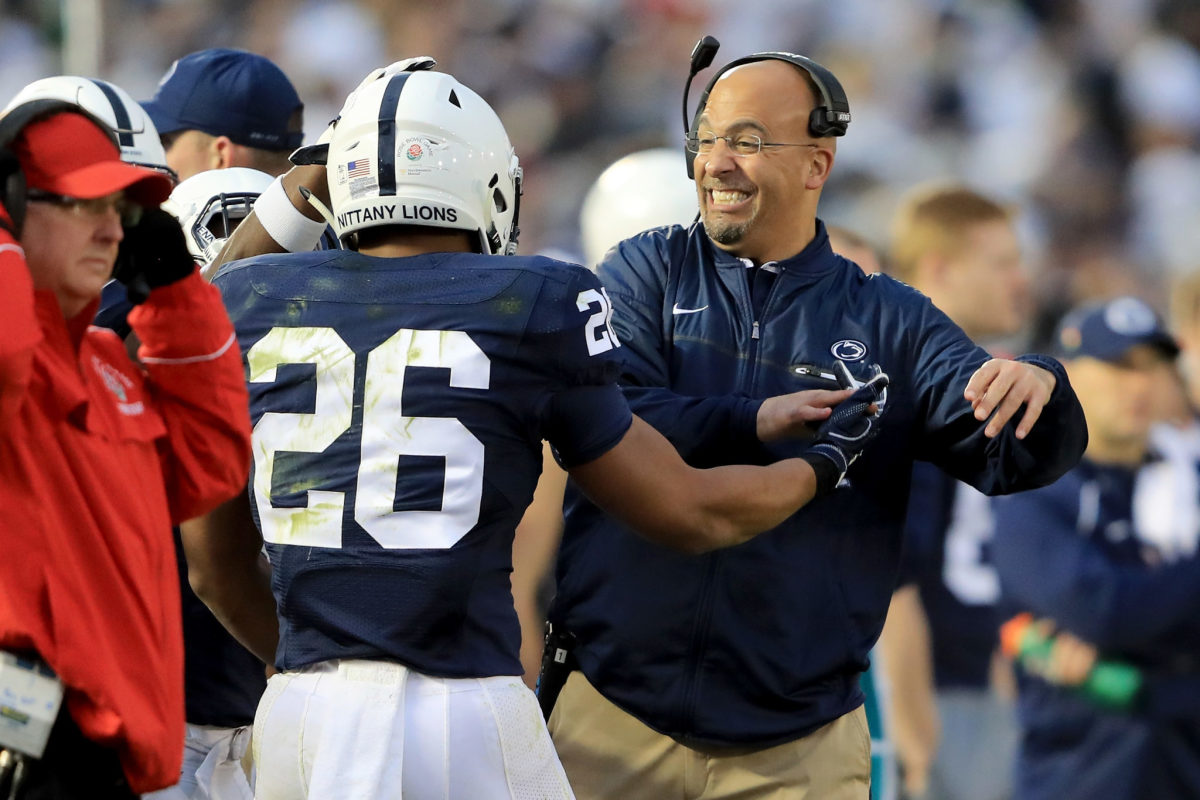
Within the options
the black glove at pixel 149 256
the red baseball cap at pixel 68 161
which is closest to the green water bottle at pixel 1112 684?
the black glove at pixel 149 256

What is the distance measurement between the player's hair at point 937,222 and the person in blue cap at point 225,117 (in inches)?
125

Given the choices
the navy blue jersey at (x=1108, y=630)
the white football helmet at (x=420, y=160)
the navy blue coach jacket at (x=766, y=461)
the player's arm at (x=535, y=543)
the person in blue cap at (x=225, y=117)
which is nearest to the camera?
the white football helmet at (x=420, y=160)

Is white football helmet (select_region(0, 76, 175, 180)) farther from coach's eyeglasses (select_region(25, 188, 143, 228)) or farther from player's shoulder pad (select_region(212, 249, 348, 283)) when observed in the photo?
coach's eyeglasses (select_region(25, 188, 143, 228))

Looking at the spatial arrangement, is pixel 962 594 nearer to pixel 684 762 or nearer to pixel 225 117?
pixel 225 117

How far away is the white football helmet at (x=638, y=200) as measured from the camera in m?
5.48

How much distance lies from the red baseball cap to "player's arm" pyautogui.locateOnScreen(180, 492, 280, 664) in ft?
3.20

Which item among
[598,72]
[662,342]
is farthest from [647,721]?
[598,72]

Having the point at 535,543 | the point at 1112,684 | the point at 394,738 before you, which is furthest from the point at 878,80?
the point at 394,738

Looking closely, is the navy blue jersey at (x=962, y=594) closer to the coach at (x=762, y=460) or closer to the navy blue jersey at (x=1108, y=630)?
the navy blue jersey at (x=1108, y=630)

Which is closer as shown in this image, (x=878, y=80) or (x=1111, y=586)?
(x=1111, y=586)

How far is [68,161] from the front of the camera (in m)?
2.34

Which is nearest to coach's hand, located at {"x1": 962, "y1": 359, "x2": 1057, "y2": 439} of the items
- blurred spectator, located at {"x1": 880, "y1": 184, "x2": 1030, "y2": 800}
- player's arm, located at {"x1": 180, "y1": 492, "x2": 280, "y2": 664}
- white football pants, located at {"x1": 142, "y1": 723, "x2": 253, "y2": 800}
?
player's arm, located at {"x1": 180, "y1": 492, "x2": 280, "y2": 664}

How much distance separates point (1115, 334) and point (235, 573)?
4.10 m

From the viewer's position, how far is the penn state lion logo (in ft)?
12.0
